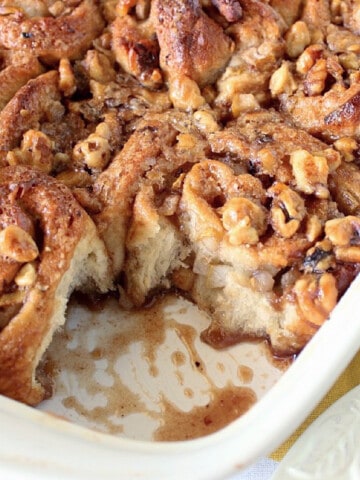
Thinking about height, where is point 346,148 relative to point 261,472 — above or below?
above

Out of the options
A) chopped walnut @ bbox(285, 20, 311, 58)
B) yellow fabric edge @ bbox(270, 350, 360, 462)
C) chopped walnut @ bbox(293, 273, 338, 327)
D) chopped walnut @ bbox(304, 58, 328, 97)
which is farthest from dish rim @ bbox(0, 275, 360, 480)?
chopped walnut @ bbox(285, 20, 311, 58)

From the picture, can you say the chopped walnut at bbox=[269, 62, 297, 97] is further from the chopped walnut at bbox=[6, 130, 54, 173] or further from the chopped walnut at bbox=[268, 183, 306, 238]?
the chopped walnut at bbox=[6, 130, 54, 173]

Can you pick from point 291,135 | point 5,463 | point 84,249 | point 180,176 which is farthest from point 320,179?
point 5,463

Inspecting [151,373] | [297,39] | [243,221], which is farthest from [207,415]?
[297,39]

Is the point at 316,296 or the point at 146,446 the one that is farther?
the point at 316,296

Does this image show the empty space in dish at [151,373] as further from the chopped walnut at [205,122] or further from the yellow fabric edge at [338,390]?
the chopped walnut at [205,122]

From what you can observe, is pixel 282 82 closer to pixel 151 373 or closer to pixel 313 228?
pixel 313 228
